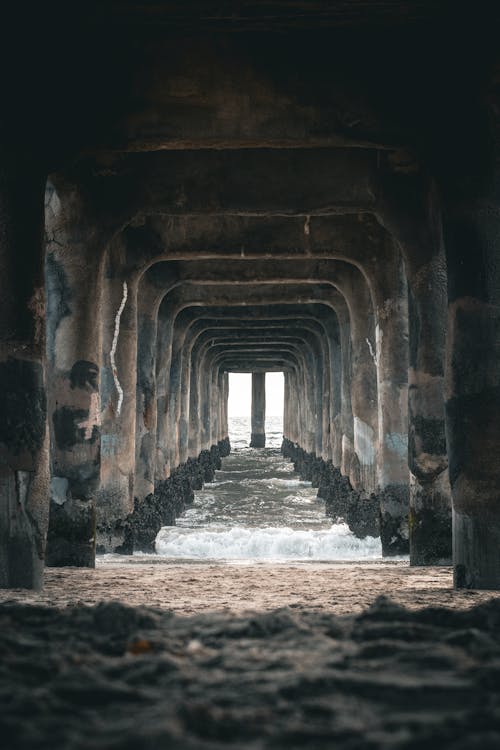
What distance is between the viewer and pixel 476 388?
18.0 feet

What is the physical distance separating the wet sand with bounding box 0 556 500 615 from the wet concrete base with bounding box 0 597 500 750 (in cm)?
84

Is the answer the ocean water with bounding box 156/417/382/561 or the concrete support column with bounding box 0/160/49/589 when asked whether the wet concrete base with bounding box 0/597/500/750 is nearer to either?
the concrete support column with bounding box 0/160/49/589

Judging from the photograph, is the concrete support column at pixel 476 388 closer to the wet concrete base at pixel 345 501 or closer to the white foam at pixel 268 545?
the white foam at pixel 268 545

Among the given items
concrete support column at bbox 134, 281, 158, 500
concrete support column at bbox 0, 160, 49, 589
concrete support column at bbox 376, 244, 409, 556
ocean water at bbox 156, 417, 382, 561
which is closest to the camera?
concrete support column at bbox 0, 160, 49, 589

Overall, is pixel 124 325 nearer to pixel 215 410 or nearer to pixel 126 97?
pixel 126 97

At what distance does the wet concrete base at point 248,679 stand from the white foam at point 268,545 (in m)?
8.30

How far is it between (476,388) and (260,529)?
8943mm

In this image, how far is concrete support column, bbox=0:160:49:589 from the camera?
17.5 feet

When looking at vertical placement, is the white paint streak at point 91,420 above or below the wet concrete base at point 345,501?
above

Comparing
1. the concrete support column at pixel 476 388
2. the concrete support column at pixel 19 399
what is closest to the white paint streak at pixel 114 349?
the concrete support column at pixel 19 399

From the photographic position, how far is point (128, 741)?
2039mm

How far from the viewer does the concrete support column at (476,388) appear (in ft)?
17.8

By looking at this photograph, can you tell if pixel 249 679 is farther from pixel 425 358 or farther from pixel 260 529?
pixel 260 529

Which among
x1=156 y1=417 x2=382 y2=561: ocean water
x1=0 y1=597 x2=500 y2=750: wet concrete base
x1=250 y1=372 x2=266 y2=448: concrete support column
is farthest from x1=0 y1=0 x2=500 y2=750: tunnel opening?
x1=250 y1=372 x2=266 y2=448: concrete support column
